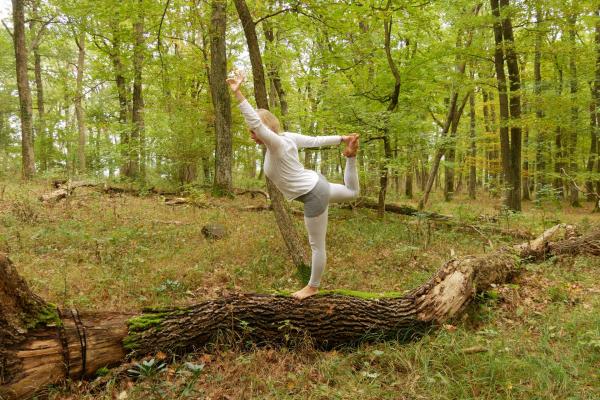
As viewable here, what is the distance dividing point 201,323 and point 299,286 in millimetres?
2903

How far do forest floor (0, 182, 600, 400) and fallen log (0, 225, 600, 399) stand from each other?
0.62ft

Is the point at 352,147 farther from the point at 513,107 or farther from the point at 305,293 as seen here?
the point at 513,107

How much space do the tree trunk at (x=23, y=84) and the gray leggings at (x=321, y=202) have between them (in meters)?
16.2

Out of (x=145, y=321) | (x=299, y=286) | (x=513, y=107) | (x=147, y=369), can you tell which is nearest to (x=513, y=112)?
(x=513, y=107)

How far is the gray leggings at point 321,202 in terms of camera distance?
443cm

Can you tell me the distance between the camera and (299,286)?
7230 mm

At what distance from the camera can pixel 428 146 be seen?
1286 centimetres

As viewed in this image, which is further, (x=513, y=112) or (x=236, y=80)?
(x=513, y=112)

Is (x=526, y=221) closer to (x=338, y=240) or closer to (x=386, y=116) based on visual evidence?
(x=386, y=116)

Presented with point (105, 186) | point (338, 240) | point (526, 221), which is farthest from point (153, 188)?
point (526, 221)

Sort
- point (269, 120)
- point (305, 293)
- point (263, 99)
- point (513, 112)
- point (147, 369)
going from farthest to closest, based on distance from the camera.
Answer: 1. point (513, 112)
2. point (263, 99)
3. point (305, 293)
4. point (269, 120)
5. point (147, 369)

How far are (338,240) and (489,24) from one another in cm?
948

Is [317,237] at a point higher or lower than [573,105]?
lower

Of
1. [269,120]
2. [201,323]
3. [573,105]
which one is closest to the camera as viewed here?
[269,120]
